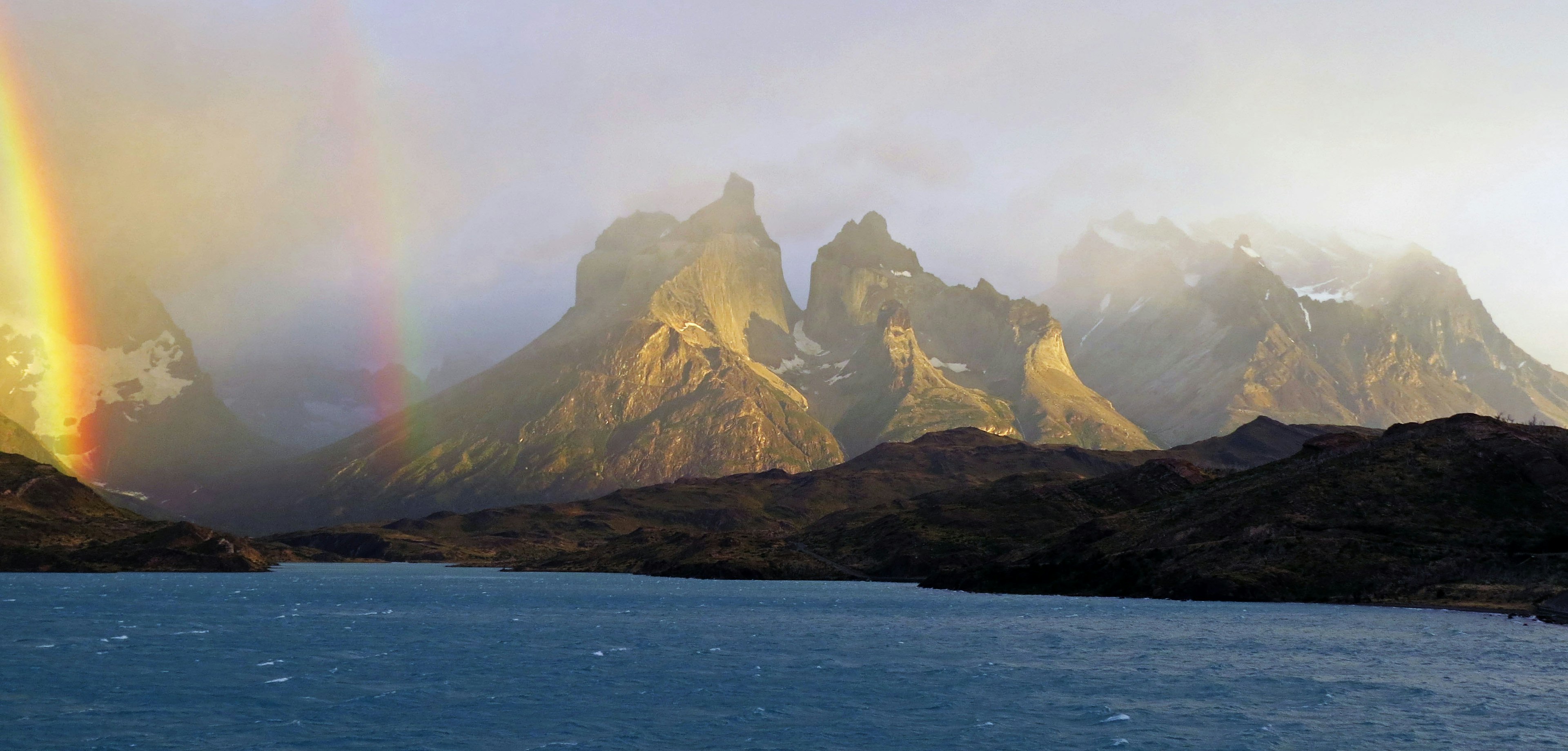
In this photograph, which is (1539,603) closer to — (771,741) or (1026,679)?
(1026,679)

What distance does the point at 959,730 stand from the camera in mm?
83250

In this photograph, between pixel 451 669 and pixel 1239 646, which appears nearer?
pixel 451 669

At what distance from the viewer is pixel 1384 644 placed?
13612 cm

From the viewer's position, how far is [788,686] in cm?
10569

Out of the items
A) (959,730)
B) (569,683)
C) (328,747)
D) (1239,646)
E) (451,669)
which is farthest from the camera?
(1239,646)

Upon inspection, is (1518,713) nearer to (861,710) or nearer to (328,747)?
(861,710)

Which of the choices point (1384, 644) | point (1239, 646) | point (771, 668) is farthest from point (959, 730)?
point (1384, 644)

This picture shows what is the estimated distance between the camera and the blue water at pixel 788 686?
265 ft

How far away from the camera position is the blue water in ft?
265

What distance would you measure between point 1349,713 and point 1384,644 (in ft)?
176

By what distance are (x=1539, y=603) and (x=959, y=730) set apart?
454 ft

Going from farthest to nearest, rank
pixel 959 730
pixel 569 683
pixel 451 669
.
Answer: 1. pixel 451 669
2. pixel 569 683
3. pixel 959 730

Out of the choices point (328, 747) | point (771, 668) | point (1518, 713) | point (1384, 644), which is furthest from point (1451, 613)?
point (328, 747)

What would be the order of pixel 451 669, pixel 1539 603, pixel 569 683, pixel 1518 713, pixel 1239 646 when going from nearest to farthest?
pixel 1518 713 < pixel 569 683 < pixel 451 669 < pixel 1239 646 < pixel 1539 603
